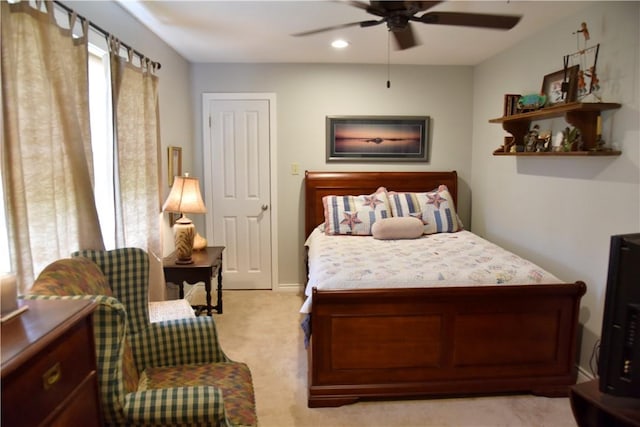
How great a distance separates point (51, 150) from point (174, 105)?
2046 millimetres

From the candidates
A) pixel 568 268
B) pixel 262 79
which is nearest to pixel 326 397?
pixel 568 268

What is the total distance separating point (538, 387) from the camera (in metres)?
2.51

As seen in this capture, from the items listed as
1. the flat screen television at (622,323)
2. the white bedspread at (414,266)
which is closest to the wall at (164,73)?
the white bedspread at (414,266)

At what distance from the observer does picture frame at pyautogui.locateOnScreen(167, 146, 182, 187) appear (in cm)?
348

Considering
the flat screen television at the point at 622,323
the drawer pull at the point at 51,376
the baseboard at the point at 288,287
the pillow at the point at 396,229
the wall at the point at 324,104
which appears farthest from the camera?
the baseboard at the point at 288,287

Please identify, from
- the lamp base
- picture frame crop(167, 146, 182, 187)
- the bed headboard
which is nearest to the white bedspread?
the bed headboard

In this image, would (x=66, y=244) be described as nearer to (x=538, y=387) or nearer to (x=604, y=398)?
(x=604, y=398)

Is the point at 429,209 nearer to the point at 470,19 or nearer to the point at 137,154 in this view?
the point at 470,19

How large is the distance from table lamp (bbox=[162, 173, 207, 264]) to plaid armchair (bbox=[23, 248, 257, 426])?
1157 millimetres

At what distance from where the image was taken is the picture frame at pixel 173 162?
3.48 meters

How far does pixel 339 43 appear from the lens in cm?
347

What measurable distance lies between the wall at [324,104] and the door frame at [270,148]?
4 cm

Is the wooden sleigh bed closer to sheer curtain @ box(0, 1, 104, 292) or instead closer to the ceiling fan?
sheer curtain @ box(0, 1, 104, 292)

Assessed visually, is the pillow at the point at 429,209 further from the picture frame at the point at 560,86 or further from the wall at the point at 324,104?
the picture frame at the point at 560,86
